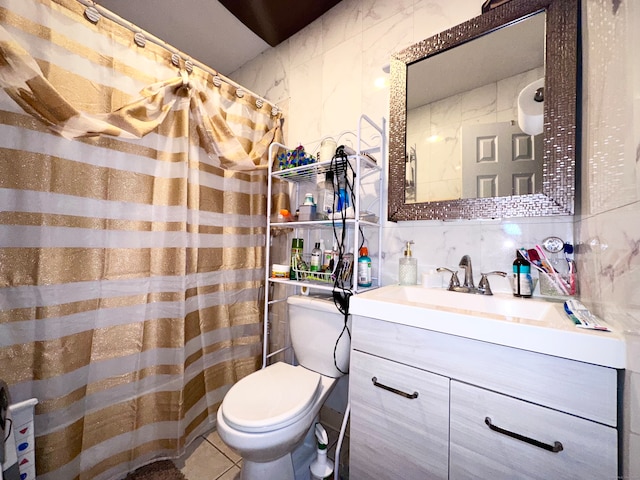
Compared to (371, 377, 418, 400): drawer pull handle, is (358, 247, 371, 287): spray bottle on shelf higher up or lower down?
higher up

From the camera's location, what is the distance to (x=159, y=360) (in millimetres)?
1232

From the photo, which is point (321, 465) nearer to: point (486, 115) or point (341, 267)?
point (341, 267)

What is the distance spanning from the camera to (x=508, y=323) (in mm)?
628

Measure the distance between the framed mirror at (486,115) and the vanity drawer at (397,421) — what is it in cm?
68

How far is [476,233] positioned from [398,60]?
921 mm

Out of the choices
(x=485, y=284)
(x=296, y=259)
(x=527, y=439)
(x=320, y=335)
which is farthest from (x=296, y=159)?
(x=527, y=439)

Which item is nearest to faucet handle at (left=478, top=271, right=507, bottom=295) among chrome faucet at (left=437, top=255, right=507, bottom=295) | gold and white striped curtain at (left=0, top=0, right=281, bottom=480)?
chrome faucet at (left=437, top=255, right=507, bottom=295)

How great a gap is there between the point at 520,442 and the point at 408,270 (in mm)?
687

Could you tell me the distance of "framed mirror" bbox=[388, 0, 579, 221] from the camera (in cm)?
89

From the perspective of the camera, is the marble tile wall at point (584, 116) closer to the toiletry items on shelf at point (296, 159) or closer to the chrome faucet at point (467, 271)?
the chrome faucet at point (467, 271)

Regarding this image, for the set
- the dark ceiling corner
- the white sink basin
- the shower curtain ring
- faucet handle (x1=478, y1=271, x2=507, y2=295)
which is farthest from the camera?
the dark ceiling corner

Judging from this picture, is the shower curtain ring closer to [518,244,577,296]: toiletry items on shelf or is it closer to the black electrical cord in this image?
the black electrical cord

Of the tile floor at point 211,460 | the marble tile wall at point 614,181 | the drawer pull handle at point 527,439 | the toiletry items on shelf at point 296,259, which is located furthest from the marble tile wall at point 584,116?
A: the tile floor at point 211,460

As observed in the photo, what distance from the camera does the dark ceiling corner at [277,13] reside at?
150cm
